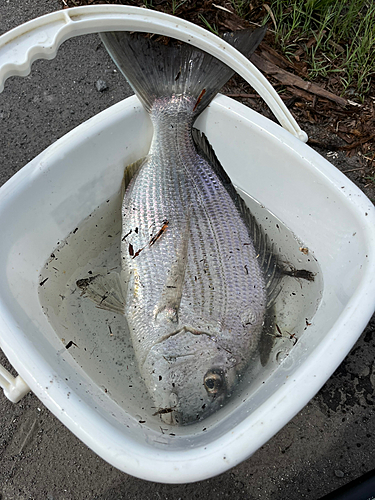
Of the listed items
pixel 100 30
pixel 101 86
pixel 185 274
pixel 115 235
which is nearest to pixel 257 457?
pixel 185 274

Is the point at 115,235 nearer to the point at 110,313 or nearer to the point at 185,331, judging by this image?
the point at 110,313

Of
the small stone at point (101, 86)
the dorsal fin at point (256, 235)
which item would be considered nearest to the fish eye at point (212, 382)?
the dorsal fin at point (256, 235)

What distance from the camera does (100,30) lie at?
1.32 meters

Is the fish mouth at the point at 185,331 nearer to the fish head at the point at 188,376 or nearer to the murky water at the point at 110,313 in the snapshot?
the fish head at the point at 188,376

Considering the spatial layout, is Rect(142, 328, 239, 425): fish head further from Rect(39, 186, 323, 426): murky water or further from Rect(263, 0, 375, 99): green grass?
Rect(263, 0, 375, 99): green grass

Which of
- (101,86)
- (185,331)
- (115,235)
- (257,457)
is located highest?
(101,86)

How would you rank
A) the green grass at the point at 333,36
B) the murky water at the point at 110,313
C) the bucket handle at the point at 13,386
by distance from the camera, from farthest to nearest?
the green grass at the point at 333,36 → the murky water at the point at 110,313 → the bucket handle at the point at 13,386

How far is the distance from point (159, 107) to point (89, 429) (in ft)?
3.97

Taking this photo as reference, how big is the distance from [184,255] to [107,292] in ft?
1.19

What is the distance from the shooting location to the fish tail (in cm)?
148

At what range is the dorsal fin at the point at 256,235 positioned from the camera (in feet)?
4.90

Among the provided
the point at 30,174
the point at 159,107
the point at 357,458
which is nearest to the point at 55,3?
the point at 159,107

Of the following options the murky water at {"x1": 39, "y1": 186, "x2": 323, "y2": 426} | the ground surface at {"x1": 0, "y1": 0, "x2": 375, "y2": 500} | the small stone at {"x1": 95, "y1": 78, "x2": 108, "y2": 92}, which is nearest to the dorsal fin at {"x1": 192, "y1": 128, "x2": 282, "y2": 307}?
the murky water at {"x1": 39, "y1": 186, "x2": 323, "y2": 426}

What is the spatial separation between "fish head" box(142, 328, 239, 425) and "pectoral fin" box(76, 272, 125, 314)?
0.27 m
